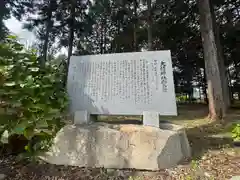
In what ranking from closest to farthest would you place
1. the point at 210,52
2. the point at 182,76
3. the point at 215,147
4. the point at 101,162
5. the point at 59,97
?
the point at 101,162 < the point at 59,97 < the point at 215,147 < the point at 210,52 < the point at 182,76

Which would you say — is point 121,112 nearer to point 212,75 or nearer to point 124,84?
point 124,84

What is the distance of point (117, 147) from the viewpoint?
2.49 metres

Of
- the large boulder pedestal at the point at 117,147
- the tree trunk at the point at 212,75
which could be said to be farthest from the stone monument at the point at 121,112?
the tree trunk at the point at 212,75

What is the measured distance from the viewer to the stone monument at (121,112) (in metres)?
2.46

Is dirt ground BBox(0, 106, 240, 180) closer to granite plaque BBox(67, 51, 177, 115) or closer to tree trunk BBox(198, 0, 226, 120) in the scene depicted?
granite plaque BBox(67, 51, 177, 115)

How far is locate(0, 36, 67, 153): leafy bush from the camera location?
221 cm

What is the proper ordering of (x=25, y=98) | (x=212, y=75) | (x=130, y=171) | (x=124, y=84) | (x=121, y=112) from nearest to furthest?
(x=25, y=98) < (x=130, y=171) < (x=121, y=112) < (x=124, y=84) < (x=212, y=75)

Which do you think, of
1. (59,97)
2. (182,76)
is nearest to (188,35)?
(182,76)

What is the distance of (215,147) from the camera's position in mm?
3184

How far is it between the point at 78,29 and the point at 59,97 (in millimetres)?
8762

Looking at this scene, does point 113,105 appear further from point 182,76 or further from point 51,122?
point 182,76

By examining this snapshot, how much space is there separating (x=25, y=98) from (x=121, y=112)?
3.90 ft

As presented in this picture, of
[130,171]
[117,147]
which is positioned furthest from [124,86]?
[130,171]

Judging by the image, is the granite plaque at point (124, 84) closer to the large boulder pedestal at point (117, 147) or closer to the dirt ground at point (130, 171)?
the large boulder pedestal at point (117, 147)
